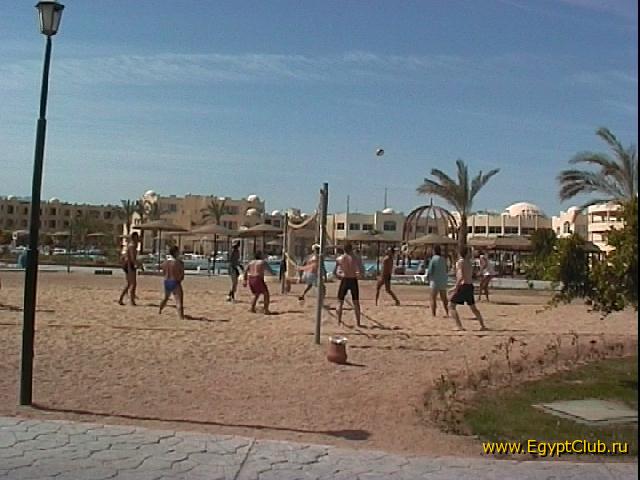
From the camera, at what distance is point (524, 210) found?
263 feet

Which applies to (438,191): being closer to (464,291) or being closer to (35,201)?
(464,291)

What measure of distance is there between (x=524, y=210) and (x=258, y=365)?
244 ft

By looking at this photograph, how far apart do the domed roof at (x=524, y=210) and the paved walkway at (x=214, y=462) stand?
74.8 meters

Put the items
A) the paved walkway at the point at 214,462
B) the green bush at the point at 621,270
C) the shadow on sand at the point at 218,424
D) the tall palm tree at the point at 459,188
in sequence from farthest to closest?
the tall palm tree at the point at 459,188 < the green bush at the point at 621,270 < the shadow on sand at the point at 218,424 < the paved walkway at the point at 214,462

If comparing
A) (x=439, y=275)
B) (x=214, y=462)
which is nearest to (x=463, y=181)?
(x=439, y=275)

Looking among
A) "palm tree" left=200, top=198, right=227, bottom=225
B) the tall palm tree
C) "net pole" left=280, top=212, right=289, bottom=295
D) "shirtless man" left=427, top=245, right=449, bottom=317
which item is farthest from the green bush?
"palm tree" left=200, top=198, right=227, bottom=225

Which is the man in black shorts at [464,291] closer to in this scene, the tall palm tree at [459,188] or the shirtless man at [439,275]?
the shirtless man at [439,275]

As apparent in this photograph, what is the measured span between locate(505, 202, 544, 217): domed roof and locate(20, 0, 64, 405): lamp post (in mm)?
74257

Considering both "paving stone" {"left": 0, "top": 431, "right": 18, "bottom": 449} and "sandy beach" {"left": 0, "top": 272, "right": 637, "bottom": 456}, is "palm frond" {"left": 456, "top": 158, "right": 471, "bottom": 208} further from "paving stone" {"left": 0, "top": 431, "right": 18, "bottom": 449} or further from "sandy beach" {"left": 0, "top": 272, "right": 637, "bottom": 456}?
"paving stone" {"left": 0, "top": 431, "right": 18, "bottom": 449}

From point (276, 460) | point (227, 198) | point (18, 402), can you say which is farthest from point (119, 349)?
point (227, 198)

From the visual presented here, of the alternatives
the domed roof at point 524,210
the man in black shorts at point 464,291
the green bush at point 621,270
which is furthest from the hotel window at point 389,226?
the green bush at point 621,270

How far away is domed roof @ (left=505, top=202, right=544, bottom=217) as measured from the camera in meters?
78.5

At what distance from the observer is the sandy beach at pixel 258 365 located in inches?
257

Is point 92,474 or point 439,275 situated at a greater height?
point 439,275
